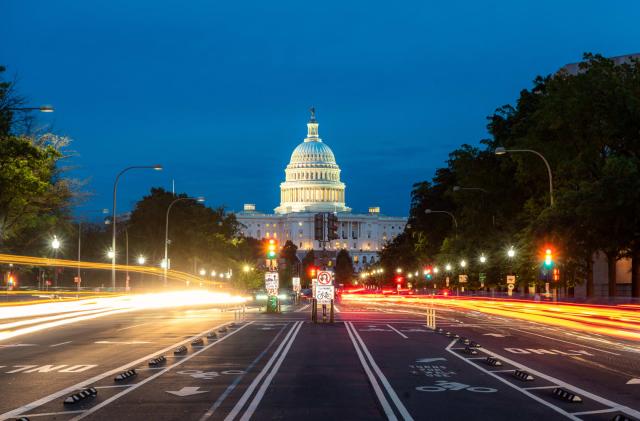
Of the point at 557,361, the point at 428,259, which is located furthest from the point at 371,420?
the point at 428,259

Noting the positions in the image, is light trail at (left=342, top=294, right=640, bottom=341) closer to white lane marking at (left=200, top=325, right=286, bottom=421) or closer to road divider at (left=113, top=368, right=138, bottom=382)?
white lane marking at (left=200, top=325, right=286, bottom=421)

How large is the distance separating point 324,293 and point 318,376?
23674 millimetres

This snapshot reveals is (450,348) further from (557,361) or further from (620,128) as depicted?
(620,128)

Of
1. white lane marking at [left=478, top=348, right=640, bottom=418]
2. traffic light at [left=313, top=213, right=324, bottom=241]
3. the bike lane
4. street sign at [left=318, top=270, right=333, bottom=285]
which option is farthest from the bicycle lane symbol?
street sign at [left=318, top=270, right=333, bottom=285]

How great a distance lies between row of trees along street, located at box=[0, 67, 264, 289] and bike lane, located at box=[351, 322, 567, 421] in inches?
1051

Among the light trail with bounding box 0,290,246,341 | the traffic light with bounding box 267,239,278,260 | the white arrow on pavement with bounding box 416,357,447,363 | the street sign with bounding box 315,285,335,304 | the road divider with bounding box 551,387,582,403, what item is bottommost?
the light trail with bounding box 0,290,246,341

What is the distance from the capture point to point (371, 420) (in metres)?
13.9

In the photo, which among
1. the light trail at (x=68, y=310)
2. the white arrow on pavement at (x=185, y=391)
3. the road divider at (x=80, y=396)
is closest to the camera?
the road divider at (x=80, y=396)

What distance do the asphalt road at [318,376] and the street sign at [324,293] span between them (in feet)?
24.4

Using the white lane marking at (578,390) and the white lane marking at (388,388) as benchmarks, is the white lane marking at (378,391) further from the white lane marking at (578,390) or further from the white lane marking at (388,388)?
the white lane marking at (578,390)

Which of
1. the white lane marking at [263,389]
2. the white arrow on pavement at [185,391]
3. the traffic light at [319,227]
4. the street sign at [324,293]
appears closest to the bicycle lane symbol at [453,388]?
the white lane marking at [263,389]

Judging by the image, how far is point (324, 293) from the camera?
44.0 meters

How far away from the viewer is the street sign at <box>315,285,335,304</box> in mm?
43953

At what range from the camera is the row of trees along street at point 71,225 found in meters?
55.8
